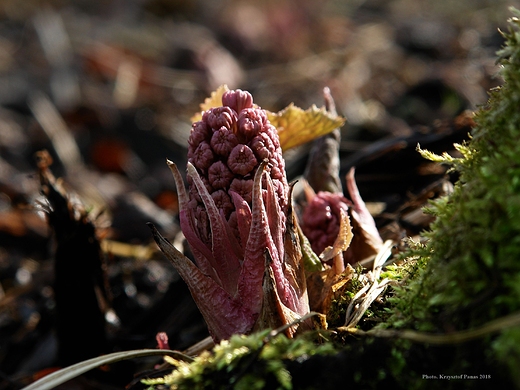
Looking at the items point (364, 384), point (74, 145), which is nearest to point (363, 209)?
point (364, 384)

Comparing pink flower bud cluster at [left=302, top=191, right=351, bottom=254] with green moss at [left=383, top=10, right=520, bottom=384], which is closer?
green moss at [left=383, top=10, right=520, bottom=384]

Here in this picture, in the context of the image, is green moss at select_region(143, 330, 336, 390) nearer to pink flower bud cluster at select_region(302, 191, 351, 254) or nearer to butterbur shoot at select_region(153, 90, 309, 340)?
butterbur shoot at select_region(153, 90, 309, 340)

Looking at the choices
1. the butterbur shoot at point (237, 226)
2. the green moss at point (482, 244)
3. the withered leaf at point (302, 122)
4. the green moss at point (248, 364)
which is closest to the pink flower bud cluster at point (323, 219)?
the withered leaf at point (302, 122)

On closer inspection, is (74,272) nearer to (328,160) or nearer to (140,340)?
(140,340)

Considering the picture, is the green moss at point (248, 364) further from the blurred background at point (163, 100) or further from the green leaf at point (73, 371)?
the blurred background at point (163, 100)

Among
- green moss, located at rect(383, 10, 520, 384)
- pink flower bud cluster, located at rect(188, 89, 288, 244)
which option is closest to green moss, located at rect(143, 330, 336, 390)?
green moss, located at rect(383, 10, 520, 384)

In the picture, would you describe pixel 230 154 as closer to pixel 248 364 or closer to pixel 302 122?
pixel 302 122
